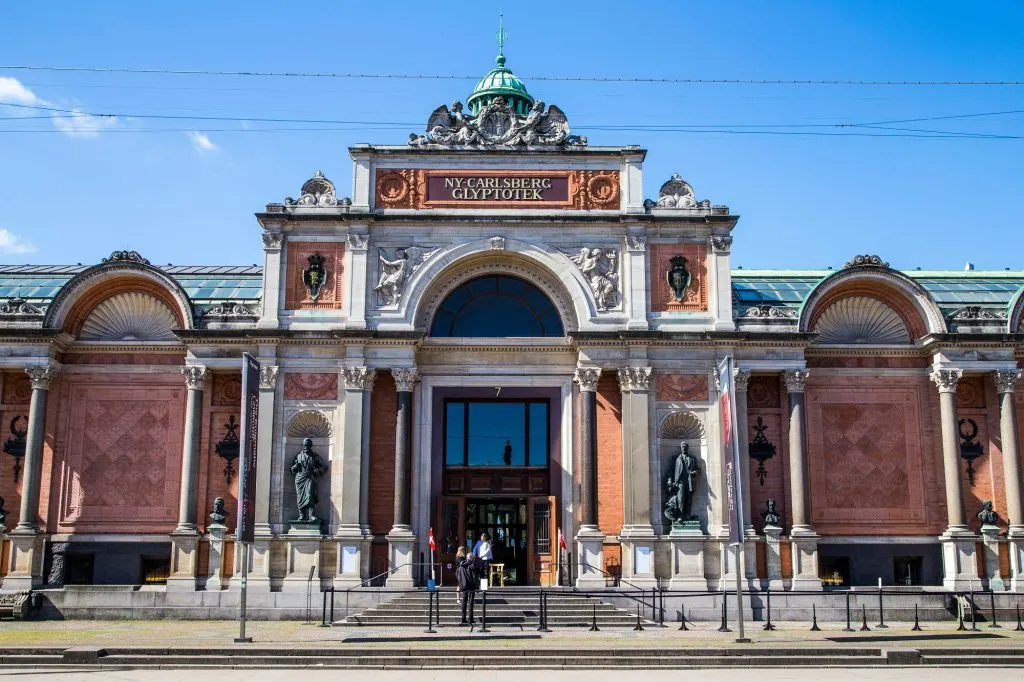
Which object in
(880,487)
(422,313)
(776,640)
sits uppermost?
(422,313)

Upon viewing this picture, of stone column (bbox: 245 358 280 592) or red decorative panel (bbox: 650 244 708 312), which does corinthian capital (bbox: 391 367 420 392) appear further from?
red decorative panel (bbox: 650 244 708 312)

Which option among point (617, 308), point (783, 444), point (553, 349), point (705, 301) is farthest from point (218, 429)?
point (783, 444)

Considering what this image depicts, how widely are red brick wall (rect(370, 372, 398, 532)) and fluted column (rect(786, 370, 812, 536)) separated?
10807mm

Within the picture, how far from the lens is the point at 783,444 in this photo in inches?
1121

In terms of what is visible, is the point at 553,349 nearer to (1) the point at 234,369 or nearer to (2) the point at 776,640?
(1) the point at 234,369

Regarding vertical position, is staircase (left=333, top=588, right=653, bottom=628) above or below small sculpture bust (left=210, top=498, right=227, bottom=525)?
below

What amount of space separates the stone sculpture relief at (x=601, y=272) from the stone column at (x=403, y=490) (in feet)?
17.8

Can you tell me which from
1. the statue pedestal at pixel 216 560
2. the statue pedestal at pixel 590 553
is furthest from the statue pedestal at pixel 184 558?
the statue pedestal at pixel 590 553

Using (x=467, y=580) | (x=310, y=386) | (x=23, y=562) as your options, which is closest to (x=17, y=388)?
(x=23, y=562)

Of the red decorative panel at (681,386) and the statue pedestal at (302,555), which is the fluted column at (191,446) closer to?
the statue pedestal at (302,555)

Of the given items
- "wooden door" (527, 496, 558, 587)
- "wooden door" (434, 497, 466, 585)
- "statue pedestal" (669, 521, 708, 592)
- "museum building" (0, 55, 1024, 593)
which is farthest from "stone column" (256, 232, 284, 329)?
"statue pedestal" (669, 521, 708, 592)

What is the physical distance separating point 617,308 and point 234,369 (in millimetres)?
10653

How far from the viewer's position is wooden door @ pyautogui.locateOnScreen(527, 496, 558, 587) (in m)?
27.6

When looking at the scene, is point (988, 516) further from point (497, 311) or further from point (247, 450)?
point (247, 450)
